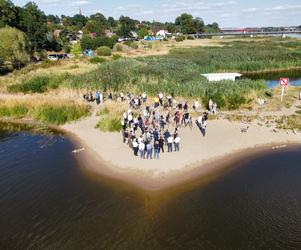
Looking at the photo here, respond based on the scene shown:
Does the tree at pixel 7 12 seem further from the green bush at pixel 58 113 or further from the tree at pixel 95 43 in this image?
the green bush at pixel 58 113

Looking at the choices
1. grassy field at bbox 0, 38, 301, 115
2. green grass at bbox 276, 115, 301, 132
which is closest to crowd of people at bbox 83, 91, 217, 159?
grassy field at bbox 0, 38, 301, 115

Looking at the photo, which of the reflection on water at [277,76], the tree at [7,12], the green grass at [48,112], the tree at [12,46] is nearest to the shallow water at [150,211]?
the green grass at [48,112]

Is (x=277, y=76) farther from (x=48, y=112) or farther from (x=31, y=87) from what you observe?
(x=48, y=112)

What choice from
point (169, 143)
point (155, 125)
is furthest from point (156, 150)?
point (155, 125)

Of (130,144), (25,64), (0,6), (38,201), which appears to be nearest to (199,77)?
(130,144)

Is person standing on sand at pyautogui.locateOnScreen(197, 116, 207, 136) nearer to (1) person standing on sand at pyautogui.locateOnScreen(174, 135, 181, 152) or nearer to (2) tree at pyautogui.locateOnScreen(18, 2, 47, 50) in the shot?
(1) person standing on sand at pyautogui.locateOnScreen(174, 135, 181, 152)
